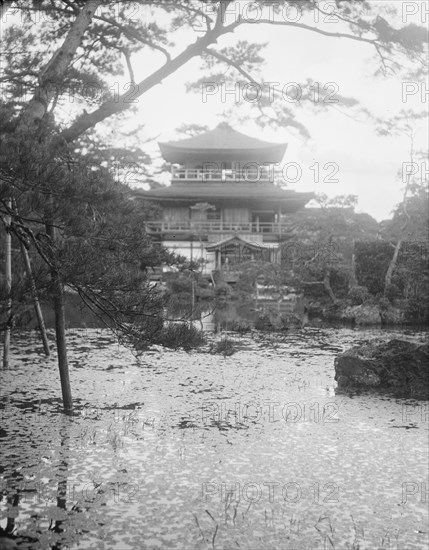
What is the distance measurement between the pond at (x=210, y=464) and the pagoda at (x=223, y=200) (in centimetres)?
1790

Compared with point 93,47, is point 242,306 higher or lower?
lower

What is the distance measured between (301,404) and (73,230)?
2.78 m

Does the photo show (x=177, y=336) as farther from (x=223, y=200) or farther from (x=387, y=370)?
(x=223, y=200)

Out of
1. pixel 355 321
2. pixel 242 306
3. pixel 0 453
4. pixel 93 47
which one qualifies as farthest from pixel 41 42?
pixel 242 306

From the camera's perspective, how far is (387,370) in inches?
227

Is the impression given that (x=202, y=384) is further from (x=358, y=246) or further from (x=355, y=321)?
(x=358, y=246)

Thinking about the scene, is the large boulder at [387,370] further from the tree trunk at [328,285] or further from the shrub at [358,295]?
the tree trunk at [328,285]

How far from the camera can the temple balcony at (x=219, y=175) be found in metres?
27.6

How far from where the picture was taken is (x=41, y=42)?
6.75 meters

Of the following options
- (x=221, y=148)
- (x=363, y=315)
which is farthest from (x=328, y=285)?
(x=221, y=148)

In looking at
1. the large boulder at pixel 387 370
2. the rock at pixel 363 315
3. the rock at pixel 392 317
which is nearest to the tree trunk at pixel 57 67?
the large boulder at pixel 387 370

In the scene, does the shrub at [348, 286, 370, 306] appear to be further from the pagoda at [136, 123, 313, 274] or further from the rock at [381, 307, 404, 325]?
the pagoda at [136, 123, 313, 274]

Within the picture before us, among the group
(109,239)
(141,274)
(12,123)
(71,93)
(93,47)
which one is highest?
(93,47)

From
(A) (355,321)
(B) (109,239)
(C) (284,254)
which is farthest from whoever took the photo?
(C) (284,254)
